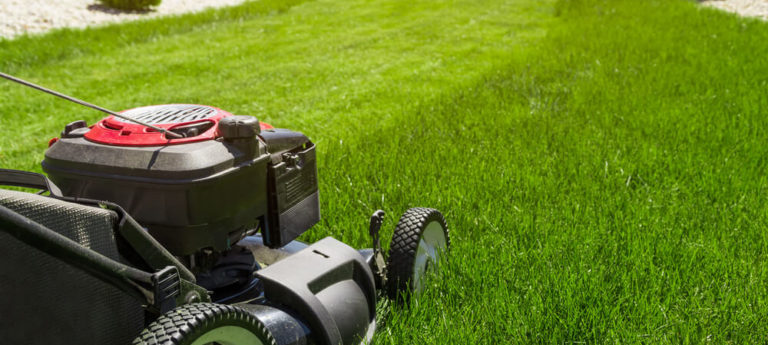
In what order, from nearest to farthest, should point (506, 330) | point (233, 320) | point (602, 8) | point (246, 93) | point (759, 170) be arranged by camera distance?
point (233, 320), point (506, 330), point (759, 170), point (246, 93), point (602, 8)

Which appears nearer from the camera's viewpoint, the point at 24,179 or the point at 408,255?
the point at 24,179

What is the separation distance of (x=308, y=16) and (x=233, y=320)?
1094 centimetres

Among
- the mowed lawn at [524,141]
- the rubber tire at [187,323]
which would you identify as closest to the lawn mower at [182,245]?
the rubber tire at [187,323]

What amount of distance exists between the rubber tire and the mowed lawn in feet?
2.20

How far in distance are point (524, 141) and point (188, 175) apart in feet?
8.95

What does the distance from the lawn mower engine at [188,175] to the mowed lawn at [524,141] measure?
0.53 meters

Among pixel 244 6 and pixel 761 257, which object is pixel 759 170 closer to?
pixel 761 257

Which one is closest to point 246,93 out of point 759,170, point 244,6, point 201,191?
point 759,170

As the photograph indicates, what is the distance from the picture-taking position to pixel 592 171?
3371mm

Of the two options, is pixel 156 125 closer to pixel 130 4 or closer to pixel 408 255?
pixel 408 255

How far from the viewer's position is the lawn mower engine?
165 cm

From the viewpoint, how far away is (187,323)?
129cm

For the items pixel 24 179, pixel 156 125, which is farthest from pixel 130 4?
pixel 24 179

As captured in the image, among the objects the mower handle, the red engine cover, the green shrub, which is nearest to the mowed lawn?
the red engine cover
